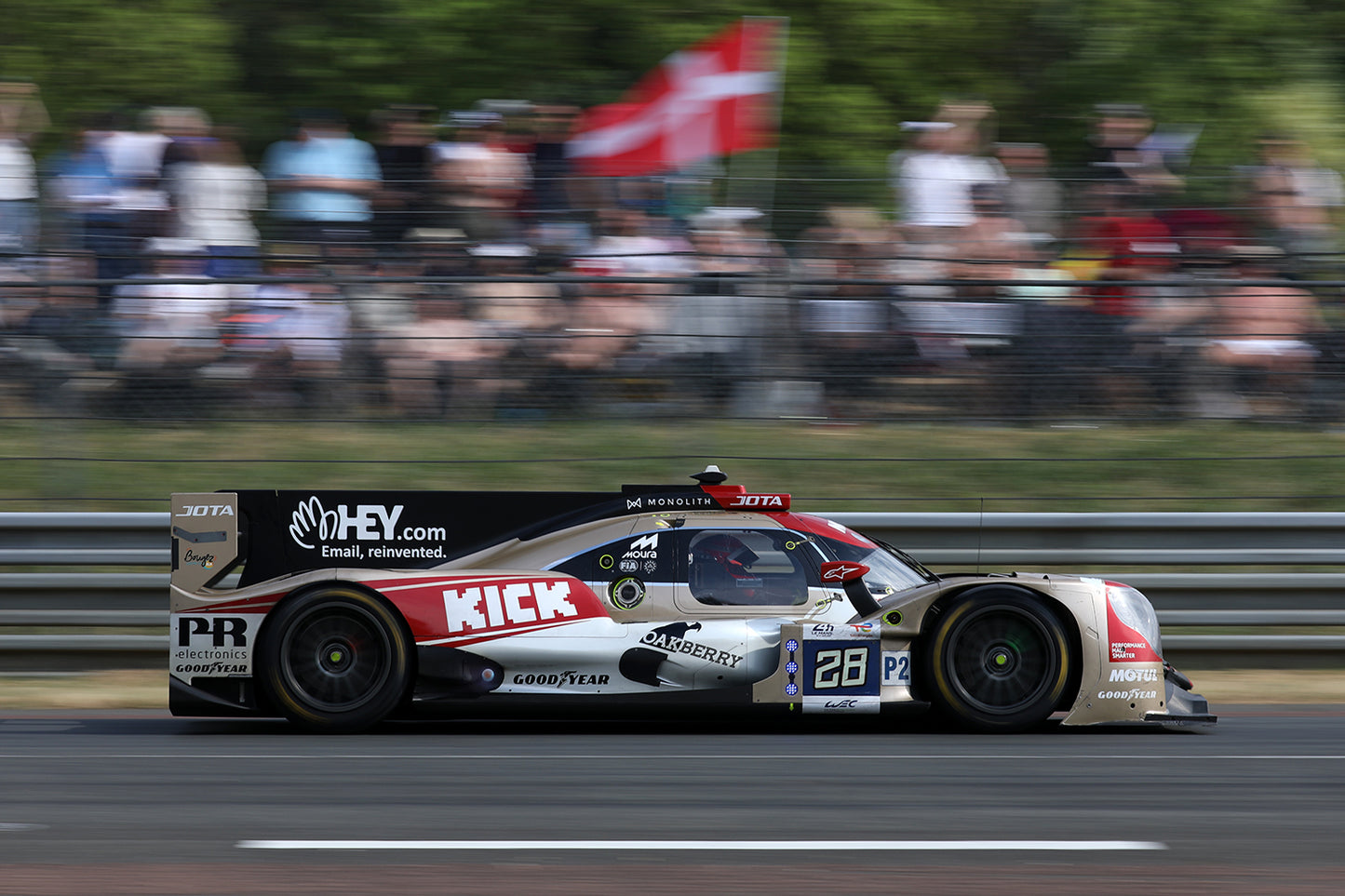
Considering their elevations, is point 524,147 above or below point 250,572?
above

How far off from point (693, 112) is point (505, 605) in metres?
4.87

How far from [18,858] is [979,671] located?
4.13 meters

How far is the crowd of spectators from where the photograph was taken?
394 inches

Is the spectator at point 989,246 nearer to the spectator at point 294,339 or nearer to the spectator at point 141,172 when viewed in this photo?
the spectator at point 294,339

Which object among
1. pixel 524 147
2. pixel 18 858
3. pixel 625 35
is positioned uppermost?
pixel 625 35

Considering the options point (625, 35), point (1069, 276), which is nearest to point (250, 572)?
point (1069, 276)

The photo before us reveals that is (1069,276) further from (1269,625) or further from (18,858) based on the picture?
(18,858)

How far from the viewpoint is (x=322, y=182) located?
35.9 feet

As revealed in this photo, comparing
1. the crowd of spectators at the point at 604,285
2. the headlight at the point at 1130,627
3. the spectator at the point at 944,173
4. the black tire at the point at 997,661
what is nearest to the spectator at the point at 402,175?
the crowd of spectators at the point at 604,285

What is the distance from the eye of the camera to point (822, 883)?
4.74 m

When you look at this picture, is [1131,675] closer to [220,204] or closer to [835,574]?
[835,574]

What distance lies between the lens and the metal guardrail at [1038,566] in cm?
941

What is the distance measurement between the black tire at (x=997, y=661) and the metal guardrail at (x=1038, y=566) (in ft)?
6.75

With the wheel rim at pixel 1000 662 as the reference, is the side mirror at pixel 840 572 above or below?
above
